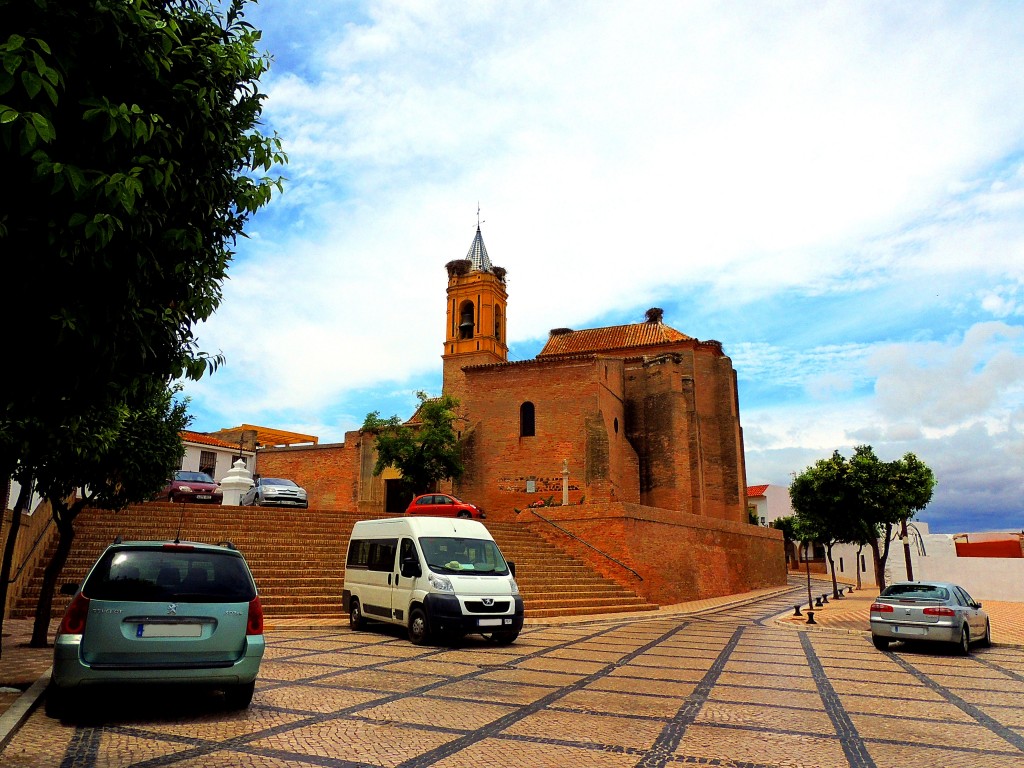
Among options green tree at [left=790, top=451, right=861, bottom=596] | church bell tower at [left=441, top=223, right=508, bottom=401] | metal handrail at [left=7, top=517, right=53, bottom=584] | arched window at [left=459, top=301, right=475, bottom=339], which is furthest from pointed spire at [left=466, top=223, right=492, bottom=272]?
metal handrail at [left=7, top=517, right=53, bottom=584]

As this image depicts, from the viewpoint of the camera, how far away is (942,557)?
30.4 meters

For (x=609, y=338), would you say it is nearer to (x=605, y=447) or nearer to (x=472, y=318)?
(x=472, y=318)

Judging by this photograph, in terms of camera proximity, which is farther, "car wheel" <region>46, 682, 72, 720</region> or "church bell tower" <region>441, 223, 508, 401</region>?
"church bell tower" <region>441, 223, 508, 401</region>

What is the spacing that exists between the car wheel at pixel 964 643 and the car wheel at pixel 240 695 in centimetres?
1183

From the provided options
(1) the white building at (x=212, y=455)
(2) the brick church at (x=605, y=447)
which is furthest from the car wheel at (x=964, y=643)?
(1) the white building at (x=212, y=455)

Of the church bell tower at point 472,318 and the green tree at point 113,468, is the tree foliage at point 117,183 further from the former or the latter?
the church bell tower at point 472,318

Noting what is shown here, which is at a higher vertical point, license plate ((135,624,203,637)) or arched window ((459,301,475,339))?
arched window ((459,301,475,339))

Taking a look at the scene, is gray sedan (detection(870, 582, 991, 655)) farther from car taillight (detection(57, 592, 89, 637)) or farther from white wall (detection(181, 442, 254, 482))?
white wall (detection(181, 442, 254, 482))

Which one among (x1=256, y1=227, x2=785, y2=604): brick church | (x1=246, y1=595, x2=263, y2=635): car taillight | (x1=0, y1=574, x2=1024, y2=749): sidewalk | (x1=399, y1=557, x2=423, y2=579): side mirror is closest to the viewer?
(x1=0, y1=574, x2=1024, y2=749): sidewalk

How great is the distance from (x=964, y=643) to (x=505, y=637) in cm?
801

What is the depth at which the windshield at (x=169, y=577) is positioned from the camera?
615cm

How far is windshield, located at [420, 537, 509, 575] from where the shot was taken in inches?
491

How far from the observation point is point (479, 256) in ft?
161

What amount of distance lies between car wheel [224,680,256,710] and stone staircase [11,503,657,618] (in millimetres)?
8287
